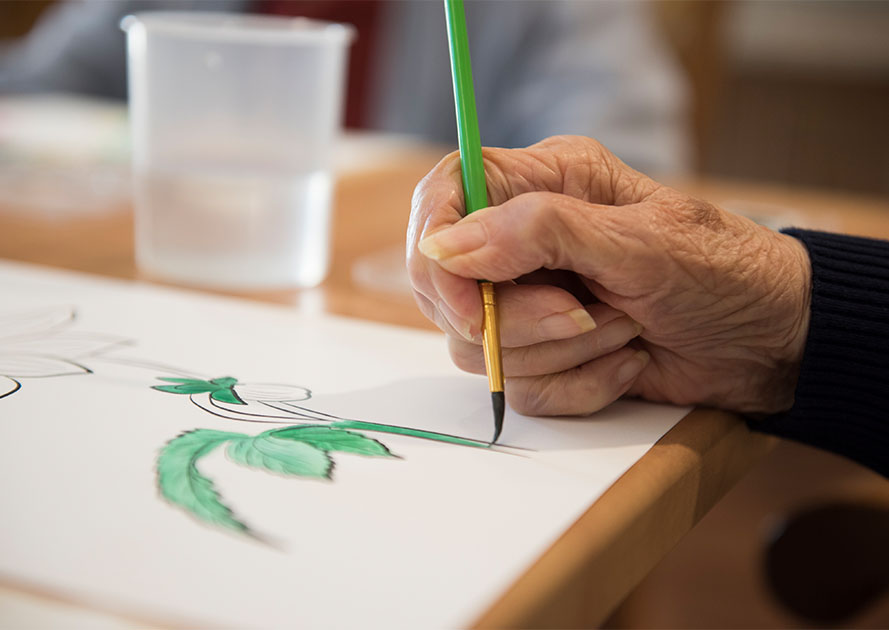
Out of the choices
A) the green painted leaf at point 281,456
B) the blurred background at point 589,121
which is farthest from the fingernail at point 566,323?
the blurred background at point 589,121

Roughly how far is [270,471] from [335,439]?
40mm

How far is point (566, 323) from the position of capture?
0.38 m

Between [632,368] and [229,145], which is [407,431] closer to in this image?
[632,368]

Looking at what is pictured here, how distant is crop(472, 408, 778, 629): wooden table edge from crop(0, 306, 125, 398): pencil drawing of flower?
0.24 metres

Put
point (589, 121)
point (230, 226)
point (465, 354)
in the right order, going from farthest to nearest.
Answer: point (589, 121) → point (230, 226) → point (465, 354)

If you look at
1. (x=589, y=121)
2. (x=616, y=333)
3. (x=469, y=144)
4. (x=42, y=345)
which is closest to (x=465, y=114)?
(x=469, y=144)

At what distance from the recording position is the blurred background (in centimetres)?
69

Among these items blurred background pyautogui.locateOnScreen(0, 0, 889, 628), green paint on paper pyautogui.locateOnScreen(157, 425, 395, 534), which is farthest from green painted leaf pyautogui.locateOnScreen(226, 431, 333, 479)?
blurred background pyautogui.locateOnScreen(0, 0, 889, 628)

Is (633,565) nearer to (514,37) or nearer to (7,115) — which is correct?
(7,115)

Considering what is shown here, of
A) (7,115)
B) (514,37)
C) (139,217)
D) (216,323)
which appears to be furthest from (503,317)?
(514,37)

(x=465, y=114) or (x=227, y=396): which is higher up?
(x=465, y=114)

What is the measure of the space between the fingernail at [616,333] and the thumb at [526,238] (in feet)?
0.13

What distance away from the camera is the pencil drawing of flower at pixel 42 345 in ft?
1.34

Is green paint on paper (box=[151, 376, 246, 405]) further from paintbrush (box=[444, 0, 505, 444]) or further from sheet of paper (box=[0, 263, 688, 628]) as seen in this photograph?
paintbrush (box=[444, 0, 505, 444])
